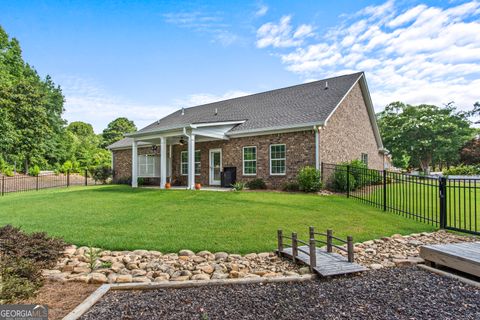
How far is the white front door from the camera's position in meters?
16.4

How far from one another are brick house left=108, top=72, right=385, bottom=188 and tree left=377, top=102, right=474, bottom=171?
646 inches

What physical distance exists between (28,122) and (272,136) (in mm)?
25828

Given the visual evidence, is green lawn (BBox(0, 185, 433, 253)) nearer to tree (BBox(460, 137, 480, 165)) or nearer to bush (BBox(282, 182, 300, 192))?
bush (BBox(282, 182, 300, 192))

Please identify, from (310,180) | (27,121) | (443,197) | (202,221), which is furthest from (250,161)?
(27,121)

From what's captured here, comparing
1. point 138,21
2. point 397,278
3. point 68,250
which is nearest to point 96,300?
point 68,250

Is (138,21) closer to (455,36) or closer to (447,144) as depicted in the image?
(455,36)

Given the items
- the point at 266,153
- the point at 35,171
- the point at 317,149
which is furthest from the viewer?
the point at 35,171

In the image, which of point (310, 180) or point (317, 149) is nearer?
point (310, 180)

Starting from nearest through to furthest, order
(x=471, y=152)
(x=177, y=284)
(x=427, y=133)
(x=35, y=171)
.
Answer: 1. (x=177, y=284)
2. (x=35, y=171)
3. (x=471, y=152)
4. (x=427, y=133)

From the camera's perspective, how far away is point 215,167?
16.6m

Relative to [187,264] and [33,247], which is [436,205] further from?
[33,247]

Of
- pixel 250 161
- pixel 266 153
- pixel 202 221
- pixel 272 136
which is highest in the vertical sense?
pixel 272 136

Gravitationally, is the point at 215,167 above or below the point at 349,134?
below

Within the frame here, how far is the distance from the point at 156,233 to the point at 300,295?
3787 millimetres
